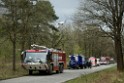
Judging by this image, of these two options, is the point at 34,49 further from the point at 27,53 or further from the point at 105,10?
the point at 105,10

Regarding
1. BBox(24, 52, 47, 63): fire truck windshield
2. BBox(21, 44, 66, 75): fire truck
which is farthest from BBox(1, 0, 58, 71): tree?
BBox(24, 52, 47, 63): fire truck windshield

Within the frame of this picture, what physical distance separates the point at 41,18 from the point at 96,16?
702 cm

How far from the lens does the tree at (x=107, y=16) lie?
47.8 meters

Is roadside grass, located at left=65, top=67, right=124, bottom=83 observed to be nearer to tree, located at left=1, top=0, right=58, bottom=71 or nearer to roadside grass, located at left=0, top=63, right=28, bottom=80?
roadside grass, located at left=0, top=63, right=28, bottom=80

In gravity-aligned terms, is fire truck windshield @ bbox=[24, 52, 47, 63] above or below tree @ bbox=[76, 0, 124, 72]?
below

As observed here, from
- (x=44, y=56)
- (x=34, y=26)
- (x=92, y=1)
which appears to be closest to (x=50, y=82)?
(x=44, y=56)

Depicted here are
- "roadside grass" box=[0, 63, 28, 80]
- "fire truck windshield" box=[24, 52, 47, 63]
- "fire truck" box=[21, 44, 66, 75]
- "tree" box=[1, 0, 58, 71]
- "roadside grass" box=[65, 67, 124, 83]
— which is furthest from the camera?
"tree" box=[1, 0, 58, 71]

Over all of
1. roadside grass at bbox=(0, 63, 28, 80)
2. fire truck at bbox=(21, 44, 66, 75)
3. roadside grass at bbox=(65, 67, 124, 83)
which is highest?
fire truck at bbox=(21, 44, 66, 75)

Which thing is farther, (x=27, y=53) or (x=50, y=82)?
(x=27, y=53)

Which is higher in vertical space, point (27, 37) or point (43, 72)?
point (27, 37)

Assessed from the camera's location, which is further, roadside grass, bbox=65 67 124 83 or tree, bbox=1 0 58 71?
tree, bbox=1 0 58 71

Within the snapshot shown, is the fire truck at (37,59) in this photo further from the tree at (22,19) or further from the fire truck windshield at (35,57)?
the tree at (22,19)

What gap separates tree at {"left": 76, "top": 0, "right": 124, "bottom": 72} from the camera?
47781mm

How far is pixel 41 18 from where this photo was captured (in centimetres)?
4731
